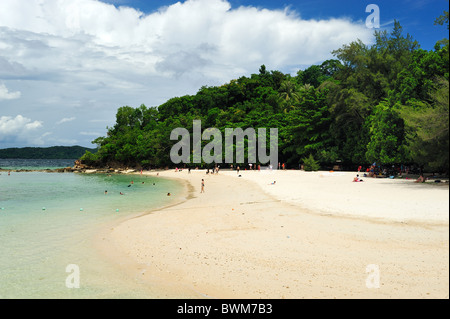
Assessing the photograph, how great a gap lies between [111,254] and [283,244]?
23.0ft

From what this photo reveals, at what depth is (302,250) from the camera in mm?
10633

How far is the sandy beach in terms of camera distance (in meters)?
5.08

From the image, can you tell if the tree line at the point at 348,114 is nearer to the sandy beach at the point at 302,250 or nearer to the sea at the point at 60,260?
the sandy beach at the point at 302,250

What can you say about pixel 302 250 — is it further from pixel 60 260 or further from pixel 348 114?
pixel 348 114

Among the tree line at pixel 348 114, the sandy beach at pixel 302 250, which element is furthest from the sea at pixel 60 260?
the tree line at pixel 348 114

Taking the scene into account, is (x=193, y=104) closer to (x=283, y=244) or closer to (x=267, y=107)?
(x=267, y=107)

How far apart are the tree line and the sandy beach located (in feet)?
3.85

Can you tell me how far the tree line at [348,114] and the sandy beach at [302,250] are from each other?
1174 mm

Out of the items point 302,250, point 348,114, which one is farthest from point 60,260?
point 348,114

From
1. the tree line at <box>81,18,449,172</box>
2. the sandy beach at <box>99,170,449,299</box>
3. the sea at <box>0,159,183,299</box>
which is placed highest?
the tree line at <box>81,18,449,172</box>

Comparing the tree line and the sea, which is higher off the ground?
the tree line

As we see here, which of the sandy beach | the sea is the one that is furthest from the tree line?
the sea

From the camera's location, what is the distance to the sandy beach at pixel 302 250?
16.7ft

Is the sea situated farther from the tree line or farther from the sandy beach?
the tree line
